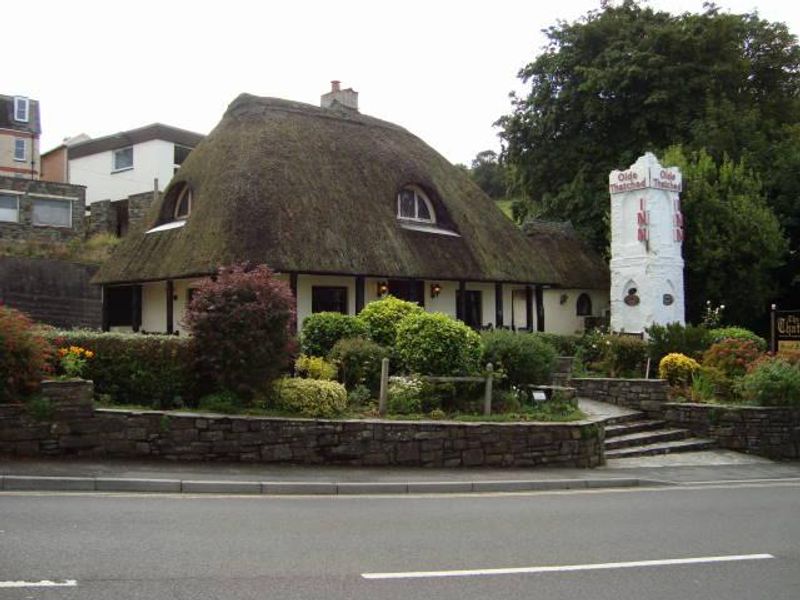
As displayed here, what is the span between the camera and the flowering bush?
39.6ft

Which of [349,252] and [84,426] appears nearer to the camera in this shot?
[84,426]

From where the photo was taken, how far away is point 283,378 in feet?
43.4

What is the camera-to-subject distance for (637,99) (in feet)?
113

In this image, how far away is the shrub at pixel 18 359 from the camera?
36.5 feet

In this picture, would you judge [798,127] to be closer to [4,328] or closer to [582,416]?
[582,416]

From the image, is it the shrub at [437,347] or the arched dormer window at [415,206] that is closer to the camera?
the shrub at [437,347]

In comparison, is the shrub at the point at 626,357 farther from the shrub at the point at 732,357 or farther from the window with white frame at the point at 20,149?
the window with white frame at the point at 20,149

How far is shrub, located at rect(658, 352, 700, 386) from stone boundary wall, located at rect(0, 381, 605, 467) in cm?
642

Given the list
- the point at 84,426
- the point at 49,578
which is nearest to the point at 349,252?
the point at 84,426

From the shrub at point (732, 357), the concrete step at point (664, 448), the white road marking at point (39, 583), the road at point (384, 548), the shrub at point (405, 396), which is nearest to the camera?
the white road marking at point (39, 583)

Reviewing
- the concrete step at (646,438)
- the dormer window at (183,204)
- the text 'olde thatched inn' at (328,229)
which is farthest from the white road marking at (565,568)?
the dormer window at (183,204)

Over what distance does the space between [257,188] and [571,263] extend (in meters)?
Result: 14.7

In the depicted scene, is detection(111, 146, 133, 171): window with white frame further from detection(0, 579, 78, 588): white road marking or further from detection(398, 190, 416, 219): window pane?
detection(0, 579, 78, 588): white road marking

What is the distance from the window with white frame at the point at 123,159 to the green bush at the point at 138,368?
1329 inches
